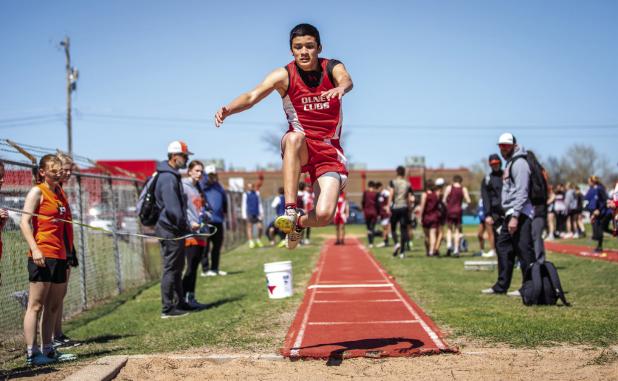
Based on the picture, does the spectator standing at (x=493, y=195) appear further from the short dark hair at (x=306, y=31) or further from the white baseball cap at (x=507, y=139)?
the short dark hair at (x=306, y=31)

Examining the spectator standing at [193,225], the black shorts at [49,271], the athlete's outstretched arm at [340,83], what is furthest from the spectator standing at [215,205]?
the athlete's outstretched arm at [340,83]

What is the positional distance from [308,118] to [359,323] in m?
2.83

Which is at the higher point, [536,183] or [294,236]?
[536,183]

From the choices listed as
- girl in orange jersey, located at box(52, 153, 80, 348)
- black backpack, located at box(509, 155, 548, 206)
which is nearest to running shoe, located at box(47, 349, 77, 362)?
girl in orange jersey, located at box(52, 153, 80, 348)

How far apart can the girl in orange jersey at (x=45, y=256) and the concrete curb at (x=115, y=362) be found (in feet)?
2.48

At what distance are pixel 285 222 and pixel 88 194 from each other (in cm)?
658

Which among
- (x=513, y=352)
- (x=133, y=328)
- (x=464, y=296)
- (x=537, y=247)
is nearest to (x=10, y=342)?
(x=133, y=328)

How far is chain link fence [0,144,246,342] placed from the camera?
26.5 ft

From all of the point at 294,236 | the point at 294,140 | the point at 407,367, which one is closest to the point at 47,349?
the point at 294,236

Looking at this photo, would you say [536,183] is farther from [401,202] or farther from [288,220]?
[401,202]

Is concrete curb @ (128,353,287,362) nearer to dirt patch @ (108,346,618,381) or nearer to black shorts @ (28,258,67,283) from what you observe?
dirt patch @ (108,346,618,381)

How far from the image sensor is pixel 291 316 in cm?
870

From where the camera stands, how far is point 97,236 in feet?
40.8

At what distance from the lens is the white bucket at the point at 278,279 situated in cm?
1030
